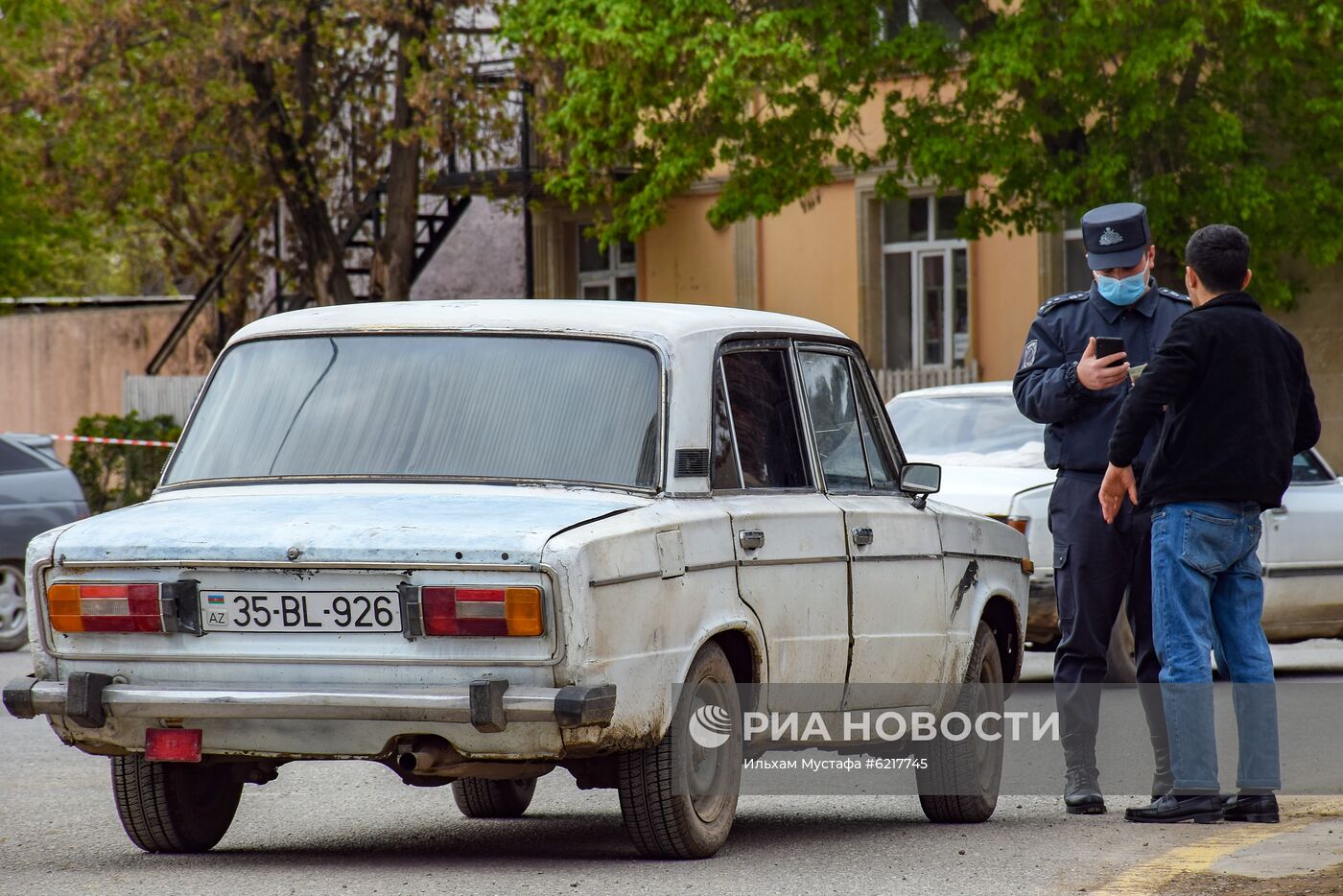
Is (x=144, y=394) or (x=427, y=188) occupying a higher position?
(x=427, y=188)

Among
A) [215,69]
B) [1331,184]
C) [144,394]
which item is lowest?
[144,394]

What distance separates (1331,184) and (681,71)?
615 centimetres

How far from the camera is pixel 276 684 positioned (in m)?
5.99

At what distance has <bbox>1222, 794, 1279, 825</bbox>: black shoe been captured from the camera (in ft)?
23.5

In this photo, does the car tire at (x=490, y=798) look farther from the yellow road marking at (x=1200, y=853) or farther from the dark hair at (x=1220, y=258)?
the dark hair at (x=1220, y=258)

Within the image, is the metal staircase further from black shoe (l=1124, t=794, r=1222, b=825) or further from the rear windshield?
black shoe (l=1124, t=794, r=1222, b=825)

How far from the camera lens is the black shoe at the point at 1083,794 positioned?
7.65 m

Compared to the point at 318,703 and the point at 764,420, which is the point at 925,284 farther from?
the point at 318,703

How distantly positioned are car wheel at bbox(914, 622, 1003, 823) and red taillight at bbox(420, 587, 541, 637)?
7.54 ft

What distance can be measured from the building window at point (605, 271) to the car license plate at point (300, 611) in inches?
992

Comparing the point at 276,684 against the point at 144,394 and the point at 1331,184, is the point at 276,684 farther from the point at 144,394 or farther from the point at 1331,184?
the point at 144,394

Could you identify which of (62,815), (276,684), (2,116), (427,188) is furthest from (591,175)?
(276,684)

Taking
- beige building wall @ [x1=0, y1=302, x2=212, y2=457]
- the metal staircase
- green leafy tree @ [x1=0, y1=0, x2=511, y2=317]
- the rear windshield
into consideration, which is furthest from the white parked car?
beige building wall @ [x1=0, y1=302, x2=212, y2=457]

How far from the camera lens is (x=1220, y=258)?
7184 millimetres
